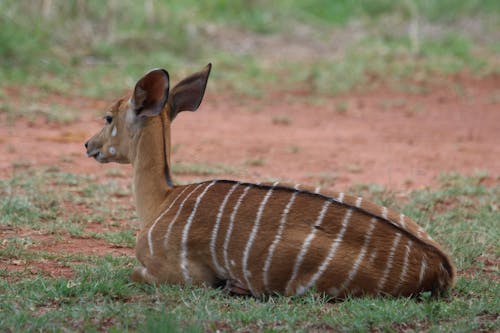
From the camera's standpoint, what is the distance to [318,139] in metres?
10.1

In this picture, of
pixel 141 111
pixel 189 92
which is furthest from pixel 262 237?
pixel 189 92

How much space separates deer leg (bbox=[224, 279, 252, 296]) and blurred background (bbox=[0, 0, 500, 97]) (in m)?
7.08

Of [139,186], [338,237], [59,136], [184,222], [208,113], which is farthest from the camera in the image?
[208,113]

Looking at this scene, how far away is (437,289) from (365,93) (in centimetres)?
805

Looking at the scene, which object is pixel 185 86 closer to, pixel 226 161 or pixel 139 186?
pixel 139 186

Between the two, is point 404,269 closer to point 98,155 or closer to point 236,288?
point 236,288

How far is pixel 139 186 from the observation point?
5.37 metres

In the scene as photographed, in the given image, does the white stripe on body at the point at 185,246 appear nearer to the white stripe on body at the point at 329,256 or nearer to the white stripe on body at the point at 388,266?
the white stripe on body at the point at 329,256

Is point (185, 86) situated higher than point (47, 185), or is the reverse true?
point (185, 86)

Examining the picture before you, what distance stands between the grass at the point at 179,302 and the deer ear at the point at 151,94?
0.90m

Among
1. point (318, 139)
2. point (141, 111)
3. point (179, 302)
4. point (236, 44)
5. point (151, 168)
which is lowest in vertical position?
point (179, 302)

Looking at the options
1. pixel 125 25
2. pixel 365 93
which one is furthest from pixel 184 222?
pixel 125 25

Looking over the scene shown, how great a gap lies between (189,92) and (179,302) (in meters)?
1.47

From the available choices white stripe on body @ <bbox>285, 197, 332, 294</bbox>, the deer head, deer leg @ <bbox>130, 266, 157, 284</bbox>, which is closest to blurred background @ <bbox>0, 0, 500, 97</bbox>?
the deer head
